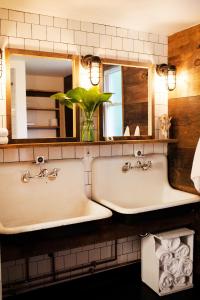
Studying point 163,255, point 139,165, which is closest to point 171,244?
point 163,255

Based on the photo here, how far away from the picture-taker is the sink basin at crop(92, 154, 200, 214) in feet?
8.41

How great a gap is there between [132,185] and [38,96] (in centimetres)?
112

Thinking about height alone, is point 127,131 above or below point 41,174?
above

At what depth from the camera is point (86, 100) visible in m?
2.35

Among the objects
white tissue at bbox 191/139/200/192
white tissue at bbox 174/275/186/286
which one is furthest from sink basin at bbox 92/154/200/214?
white tissue at bbox 174/275/186/286

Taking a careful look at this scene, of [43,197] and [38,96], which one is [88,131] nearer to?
[38,96]

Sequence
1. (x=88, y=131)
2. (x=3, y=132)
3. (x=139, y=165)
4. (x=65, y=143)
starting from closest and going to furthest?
1. (x=3, y=132)
2. (x=65, y=143)
3. (x=88, y=131)
4. (x=139, y=165)

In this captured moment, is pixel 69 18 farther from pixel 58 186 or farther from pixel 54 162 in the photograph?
pixel 58 186

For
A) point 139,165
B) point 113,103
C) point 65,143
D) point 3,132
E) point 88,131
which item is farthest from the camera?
point 139,165

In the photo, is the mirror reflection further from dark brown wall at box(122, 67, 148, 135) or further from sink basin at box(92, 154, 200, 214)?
sink basin at box(92, 154, 200, 214)

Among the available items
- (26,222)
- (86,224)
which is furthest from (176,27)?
(26,222)

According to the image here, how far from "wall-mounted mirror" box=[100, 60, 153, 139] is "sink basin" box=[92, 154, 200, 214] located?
0.25m

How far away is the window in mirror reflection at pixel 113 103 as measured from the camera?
8.51ft

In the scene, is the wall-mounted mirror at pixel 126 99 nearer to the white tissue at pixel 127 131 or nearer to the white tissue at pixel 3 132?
the white tissue at pixel 127 131
